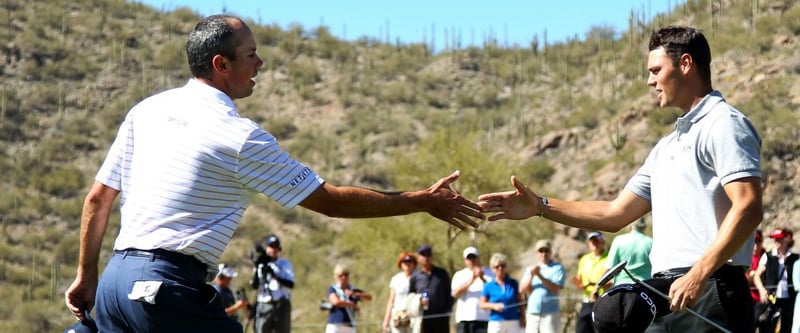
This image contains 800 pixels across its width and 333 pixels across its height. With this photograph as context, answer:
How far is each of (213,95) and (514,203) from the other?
77.0 inches

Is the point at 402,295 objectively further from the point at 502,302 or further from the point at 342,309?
the point at 502,302

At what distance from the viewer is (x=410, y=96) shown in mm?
57625

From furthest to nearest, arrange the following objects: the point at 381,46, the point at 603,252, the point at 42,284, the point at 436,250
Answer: the point at 381,46
the point at 42,284
the point at 436,250
the point at 603,252

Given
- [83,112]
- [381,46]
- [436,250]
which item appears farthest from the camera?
[381,46]

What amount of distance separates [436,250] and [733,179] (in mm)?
28009

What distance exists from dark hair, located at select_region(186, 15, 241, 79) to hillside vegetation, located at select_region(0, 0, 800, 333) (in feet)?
71.8

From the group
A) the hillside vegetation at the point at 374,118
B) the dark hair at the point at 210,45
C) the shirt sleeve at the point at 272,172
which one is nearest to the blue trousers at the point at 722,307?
the shirt sleeve at the point at 272,172

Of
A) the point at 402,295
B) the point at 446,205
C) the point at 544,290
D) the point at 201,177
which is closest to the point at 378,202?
the point at 446,205

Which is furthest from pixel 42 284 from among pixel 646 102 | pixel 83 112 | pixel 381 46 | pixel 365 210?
pixel 365 210

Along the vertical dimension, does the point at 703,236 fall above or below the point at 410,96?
below

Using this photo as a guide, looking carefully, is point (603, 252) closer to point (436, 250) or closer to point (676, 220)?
point (676, 220)

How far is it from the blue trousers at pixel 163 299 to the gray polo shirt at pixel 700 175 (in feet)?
6.57

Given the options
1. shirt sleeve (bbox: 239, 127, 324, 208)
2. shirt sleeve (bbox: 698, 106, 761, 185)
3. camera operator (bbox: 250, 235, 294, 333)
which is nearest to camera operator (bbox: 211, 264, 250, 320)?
camera operator (bbox: 250, 235, 294, 333)

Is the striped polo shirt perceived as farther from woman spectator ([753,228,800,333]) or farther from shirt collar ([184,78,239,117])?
woman spectator ([753,228,800,333])
